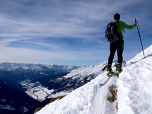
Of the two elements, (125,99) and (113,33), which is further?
(113,33)

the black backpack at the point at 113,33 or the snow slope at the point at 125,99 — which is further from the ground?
the black backpack at the point at 113,33

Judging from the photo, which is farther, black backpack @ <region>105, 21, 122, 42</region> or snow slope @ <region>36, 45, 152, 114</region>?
black backpack @ <region>105, 21, 122, 42</region>

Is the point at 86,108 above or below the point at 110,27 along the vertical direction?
below

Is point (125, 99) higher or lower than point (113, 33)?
lower

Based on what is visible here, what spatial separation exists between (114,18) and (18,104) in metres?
231

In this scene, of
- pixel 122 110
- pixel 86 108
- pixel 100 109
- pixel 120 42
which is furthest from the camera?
pixel 120 42

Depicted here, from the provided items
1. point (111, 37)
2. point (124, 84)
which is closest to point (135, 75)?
point (124, 84)

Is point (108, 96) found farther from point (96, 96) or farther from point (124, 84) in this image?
point (124, 84)

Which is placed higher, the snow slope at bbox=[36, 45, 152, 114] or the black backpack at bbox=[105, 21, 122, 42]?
the black backpack at bbox=[105, 21, 122, 42]

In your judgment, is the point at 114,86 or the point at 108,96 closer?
the point at 108,96

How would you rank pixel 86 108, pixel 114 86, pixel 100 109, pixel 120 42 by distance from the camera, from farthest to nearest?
pixel 120 42
pixel 114 86
pixel 86 108
pixel 100 109

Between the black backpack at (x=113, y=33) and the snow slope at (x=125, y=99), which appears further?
the black backpack at (x=113, y=33)

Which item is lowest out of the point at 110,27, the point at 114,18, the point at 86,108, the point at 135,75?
the point at 86,108

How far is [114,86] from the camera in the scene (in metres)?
5.77
